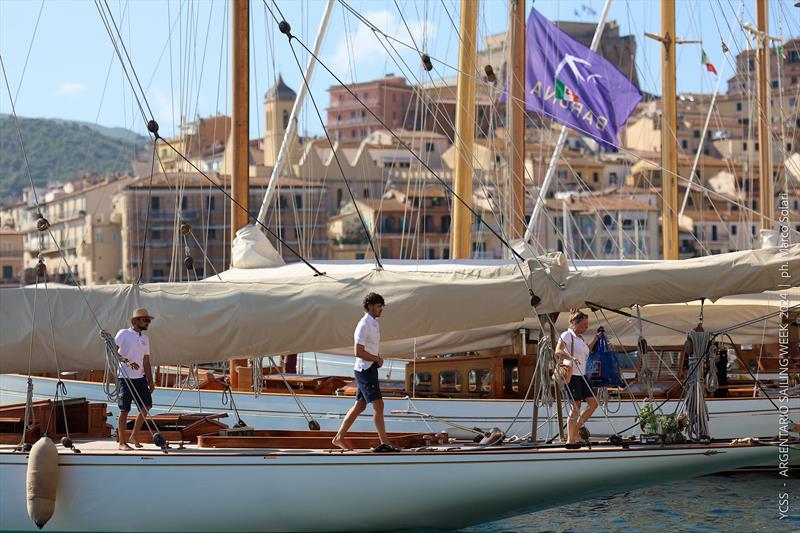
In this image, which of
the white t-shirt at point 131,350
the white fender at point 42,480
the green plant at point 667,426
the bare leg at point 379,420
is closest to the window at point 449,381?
the green plant at point 667,426

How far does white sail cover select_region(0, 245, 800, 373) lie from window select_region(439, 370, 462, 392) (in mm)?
Answer: 3877

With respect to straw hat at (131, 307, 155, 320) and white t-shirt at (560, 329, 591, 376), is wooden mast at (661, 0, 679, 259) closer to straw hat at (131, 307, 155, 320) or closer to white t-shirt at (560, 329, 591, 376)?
white t-shirt at (560, 329, 591, 376)

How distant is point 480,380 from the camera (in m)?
16.8

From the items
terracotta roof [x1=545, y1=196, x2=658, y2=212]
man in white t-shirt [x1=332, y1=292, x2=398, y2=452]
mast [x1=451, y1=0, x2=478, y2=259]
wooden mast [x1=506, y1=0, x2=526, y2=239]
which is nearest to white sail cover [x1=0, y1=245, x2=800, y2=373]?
man in white t-shirt [x1=332, y1=292, x2=398, y2=452]

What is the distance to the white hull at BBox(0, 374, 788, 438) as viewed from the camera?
640 inches

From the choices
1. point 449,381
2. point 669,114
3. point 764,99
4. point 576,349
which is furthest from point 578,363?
point 764,99

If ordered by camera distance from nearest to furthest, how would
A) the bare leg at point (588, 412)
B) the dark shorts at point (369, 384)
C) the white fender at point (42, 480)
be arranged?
1. the white fender at point (42, 480)
2. the dark shorts at point (369, 384)
3. the bare leg at point (588, 412)

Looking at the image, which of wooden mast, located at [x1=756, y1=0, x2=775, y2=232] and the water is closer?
the water

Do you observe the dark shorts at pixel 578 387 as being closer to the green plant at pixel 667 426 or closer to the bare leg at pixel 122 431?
the green plant at pixel 667 426

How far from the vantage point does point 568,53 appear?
79.2ft

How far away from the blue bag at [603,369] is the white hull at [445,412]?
166cm

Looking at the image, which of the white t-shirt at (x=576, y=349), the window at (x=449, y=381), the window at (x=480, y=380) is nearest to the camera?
the white t-shirt at (x=576, y=349)

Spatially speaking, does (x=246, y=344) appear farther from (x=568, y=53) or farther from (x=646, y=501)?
(x=568, y=53)

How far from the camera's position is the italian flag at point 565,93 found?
2405 centimetres
